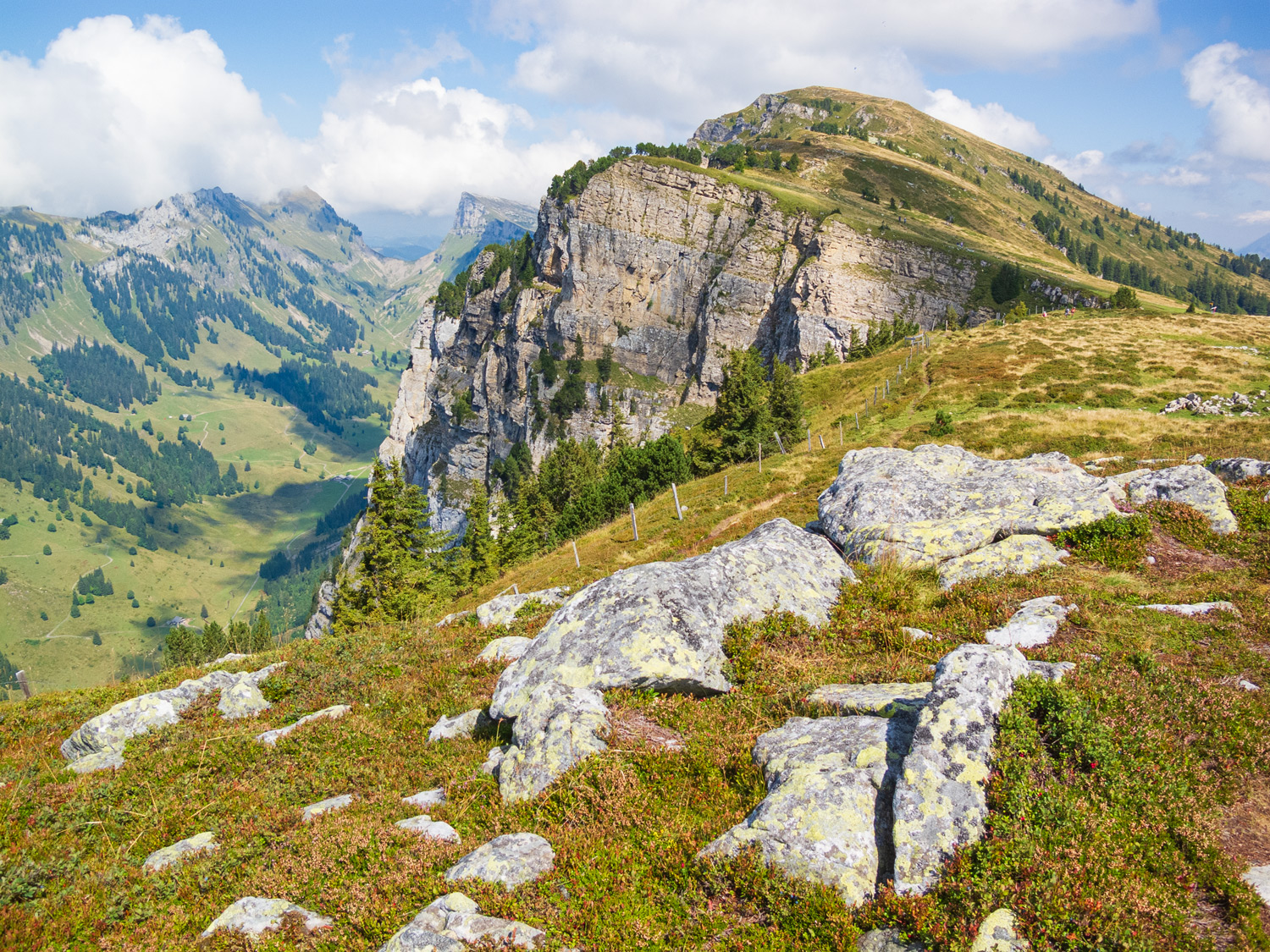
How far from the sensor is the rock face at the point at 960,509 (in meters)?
14.3

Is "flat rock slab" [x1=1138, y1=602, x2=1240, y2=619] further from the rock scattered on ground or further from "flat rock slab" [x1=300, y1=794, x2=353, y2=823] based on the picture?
"flat rock slab" [x1=300, y1=794, x2=353, y2=823]

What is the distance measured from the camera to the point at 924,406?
4719 cm

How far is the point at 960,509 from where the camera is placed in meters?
16.2

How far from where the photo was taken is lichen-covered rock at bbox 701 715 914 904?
6.72 meters

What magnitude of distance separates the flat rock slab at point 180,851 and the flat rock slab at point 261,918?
1.87 meters

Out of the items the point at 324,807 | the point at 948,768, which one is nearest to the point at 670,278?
the point at 324,807

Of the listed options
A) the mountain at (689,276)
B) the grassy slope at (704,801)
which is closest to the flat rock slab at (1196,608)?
the grassy slope at (704,801)

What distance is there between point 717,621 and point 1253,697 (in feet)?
25.7

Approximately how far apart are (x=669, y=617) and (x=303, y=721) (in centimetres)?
932

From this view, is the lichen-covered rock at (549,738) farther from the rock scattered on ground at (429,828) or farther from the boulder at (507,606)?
the boulder at (507,606)

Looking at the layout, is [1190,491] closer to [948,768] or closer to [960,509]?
[960,509]

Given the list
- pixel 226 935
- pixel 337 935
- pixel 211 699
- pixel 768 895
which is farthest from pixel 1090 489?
pixel 211 699

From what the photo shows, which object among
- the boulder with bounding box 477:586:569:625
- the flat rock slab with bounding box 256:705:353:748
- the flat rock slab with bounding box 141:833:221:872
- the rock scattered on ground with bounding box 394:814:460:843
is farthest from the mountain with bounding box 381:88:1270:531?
the rock scattered on ground with bounding box 394:814:460:843

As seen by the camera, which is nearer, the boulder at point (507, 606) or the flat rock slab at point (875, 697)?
the flat rock slab at point (875, 697)
